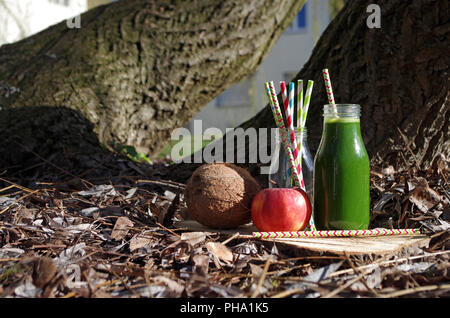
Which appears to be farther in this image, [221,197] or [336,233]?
[221,197]

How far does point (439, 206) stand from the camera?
1814 millimetres

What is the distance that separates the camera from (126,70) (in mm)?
3193

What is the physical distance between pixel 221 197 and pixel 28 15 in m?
8.55

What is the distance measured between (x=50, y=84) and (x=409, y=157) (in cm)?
227

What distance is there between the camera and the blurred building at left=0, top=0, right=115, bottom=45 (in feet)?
26.9

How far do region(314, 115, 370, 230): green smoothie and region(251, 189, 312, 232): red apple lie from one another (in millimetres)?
84

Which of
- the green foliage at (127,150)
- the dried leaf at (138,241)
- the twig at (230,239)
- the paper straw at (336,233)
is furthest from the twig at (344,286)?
the green foliage at (127,150)

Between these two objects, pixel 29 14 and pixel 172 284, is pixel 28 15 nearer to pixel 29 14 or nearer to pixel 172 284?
pixel 29 14

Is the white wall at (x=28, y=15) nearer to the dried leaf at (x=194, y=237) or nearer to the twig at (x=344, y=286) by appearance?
the dried leaf at (x=194, y=237)

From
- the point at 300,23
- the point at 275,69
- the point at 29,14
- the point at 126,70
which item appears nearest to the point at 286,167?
the point at 126,70

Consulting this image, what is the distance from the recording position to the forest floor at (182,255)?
1.21 m
